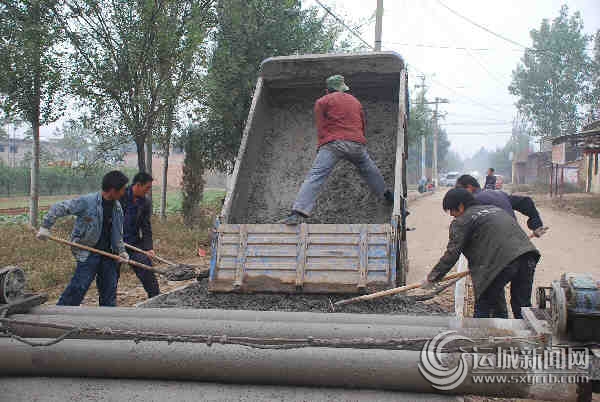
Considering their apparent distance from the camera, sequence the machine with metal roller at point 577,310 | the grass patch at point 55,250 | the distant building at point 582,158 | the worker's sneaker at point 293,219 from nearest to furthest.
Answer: the machine with metal roller at point 577,310 → the worker's sneaker at point 293,219 → the grass patch at point 55,250 → the distant building at point 582,158

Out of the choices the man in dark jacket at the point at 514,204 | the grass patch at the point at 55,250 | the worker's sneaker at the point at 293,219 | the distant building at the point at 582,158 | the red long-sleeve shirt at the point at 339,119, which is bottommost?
the grass patch at the point at 55,250

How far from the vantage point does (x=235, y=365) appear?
7.65 ft

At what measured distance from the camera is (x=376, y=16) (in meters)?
15.1

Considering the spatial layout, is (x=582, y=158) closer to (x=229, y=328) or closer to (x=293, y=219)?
(x=293, y=219)

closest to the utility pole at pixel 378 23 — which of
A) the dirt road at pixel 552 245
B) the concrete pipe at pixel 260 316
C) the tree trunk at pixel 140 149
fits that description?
the dirt road at pixel 552 245

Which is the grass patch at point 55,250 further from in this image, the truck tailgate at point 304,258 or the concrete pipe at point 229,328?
the concrete pipe at point 229,328

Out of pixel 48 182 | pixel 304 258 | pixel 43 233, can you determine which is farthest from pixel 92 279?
pixel 48 182

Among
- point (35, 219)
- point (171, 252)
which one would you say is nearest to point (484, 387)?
point (171, 252)

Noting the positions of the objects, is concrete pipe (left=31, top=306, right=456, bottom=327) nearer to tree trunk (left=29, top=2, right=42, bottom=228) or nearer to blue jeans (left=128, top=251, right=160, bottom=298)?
blue jeans (left=128, top=251, right=160, bottom=298)

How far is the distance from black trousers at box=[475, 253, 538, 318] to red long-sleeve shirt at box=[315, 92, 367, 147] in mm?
1808

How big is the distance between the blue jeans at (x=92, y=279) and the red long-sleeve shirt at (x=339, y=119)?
2155 mm

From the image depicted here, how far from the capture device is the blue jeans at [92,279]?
3.94m

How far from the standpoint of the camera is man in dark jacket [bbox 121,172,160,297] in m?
4.85

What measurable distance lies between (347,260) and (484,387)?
168 cm
